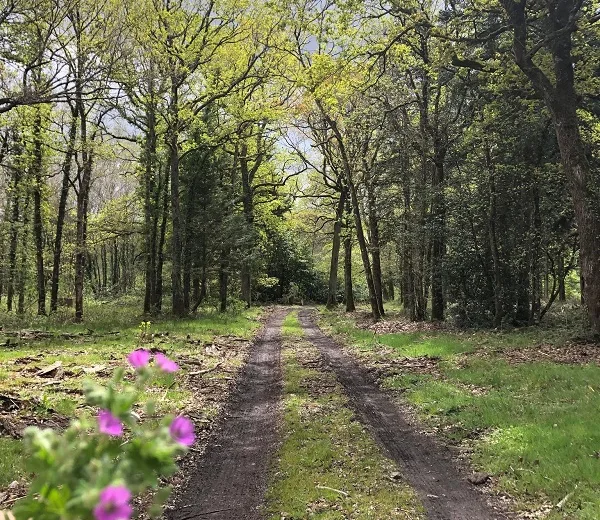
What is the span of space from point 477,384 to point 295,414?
4.03 m

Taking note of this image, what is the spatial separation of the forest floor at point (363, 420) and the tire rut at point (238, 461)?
0.03 meters

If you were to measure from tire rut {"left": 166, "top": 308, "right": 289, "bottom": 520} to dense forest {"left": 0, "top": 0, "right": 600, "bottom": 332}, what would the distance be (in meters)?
6.92

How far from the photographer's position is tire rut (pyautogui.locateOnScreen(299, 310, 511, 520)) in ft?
16.8

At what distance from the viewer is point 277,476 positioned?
597cm

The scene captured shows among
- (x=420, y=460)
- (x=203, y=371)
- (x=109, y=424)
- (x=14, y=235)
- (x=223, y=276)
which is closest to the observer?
(x=109, y=424)

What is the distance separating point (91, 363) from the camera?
35.9 ft

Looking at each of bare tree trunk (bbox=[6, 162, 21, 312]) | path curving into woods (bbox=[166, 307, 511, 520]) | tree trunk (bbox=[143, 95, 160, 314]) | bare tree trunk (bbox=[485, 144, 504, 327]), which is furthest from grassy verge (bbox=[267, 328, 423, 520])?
bare tree trunk (bbox=[6, 162, 21, 312])

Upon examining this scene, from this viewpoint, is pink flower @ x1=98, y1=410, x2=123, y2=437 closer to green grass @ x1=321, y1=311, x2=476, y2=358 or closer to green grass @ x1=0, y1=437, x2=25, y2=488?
green grass @ x1=0, y1=437, x2=25, y2=488

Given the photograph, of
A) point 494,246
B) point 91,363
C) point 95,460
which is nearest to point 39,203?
point 91,363

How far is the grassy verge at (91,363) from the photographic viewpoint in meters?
7.39

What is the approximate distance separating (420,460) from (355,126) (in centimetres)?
1807

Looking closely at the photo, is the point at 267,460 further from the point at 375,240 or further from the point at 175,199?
the point at 375,240

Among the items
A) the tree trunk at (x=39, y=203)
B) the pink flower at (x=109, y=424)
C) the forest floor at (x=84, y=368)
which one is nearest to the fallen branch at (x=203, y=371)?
the forest floor at (x=84, y=368)

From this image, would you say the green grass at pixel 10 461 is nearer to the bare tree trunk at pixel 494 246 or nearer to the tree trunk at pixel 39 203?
the bare tree trunk at pixel 494 246
